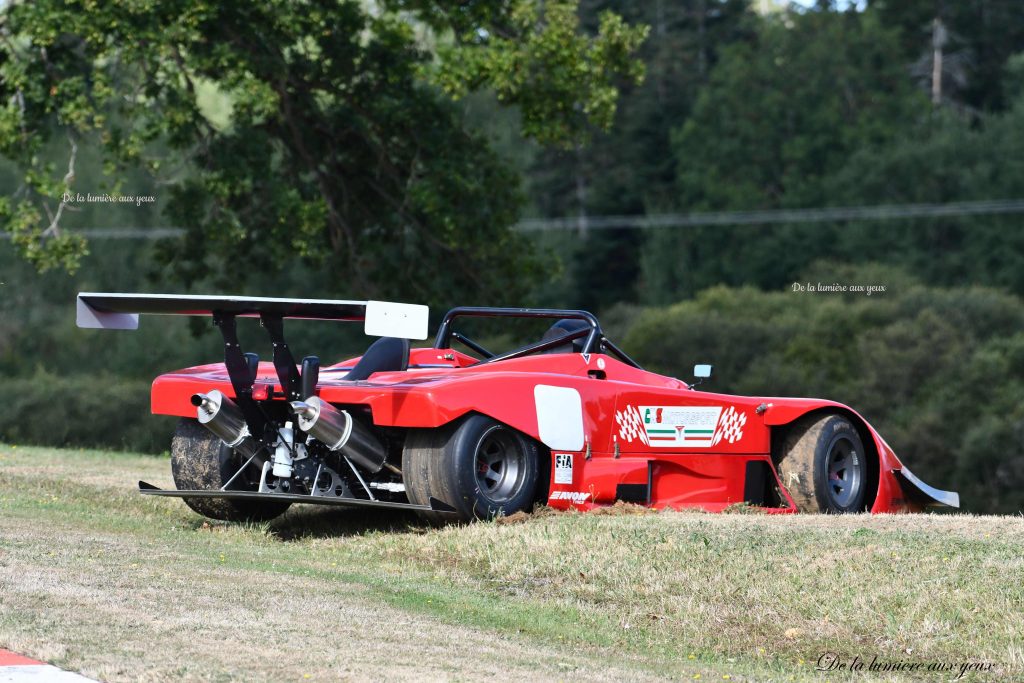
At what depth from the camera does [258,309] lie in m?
10.0

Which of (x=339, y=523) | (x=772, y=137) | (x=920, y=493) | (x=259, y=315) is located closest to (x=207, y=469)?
(x=339, y=523)

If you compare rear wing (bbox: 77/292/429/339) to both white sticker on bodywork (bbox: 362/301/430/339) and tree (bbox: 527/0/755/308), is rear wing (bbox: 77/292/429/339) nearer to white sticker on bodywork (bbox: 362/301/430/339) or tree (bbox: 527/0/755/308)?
white sticker on bodywork (bbox: 362/301/430/339)

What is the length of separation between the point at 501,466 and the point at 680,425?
1627 millimetres

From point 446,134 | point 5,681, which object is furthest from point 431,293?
point 5,681

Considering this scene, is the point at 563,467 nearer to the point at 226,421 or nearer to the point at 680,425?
the point at 680,425

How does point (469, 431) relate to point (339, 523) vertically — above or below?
above

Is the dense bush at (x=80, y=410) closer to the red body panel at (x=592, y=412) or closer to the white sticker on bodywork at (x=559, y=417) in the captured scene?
the red body panel at (x=592, y=412)

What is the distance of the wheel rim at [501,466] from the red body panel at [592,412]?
180mm

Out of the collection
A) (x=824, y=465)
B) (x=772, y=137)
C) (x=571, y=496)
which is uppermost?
(x=772, y=137)

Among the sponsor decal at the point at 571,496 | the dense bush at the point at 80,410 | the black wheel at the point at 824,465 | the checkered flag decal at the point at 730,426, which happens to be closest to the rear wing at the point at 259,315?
the sponsor decal at the point at 571,496

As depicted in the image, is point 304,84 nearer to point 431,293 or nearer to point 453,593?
point 431,293

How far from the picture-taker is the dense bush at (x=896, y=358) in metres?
47.7

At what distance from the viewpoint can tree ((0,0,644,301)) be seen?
22688mm

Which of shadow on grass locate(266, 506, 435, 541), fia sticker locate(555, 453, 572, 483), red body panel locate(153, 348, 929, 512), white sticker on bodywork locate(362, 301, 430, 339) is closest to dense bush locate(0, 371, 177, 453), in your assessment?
shadow on grass locate(266, 506, 435, 541)
